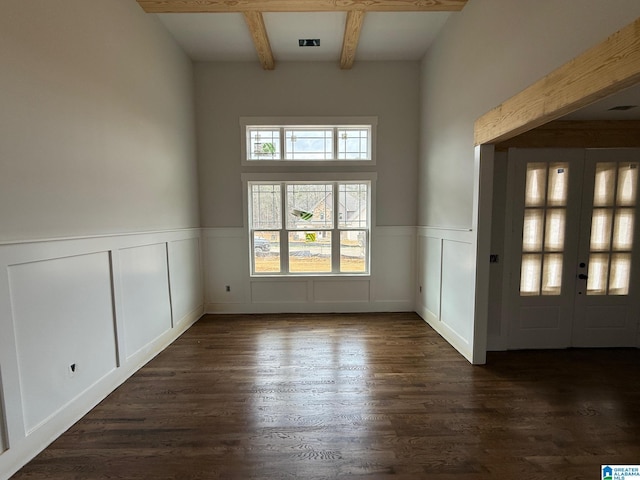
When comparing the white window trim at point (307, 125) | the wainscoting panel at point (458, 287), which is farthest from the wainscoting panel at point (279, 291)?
the wainscoting panel at point (458, 287)

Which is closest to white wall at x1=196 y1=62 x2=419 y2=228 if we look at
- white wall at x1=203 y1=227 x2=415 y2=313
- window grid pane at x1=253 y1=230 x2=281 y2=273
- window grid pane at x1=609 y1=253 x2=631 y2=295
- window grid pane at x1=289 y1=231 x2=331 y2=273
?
window grid pane at x1=253 y1=230 x2=281 y2=273

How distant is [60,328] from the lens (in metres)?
2.10

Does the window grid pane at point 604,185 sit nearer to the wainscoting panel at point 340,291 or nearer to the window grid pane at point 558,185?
the window grid pane at point 558,185

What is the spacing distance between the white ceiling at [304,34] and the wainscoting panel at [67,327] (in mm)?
2582

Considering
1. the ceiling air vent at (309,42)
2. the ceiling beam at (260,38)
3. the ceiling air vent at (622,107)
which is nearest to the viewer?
the ceiling air vent at (622,107)

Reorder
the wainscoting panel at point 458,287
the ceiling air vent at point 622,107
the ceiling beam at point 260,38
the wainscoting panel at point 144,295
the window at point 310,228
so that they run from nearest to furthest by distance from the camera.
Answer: the ceiling air vent at point 622,107 < the wainscoting panel at point 144,295 < the wainscoting panel at point 458,287 < the ceiling beam at point 260,38 < the window at point 310,228

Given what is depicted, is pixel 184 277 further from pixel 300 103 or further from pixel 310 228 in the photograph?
pixel 300 103

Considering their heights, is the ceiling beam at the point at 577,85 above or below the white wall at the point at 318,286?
above

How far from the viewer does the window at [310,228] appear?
4.65 meters

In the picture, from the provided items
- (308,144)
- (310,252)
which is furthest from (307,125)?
(310,252)

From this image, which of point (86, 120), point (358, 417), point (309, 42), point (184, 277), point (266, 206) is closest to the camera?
point (358, 417)

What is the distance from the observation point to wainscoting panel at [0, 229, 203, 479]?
69.6 inches

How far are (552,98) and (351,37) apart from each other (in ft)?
8.55

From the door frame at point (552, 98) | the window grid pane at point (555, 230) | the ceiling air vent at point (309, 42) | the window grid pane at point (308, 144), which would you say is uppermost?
the ceiling air vent at point (309, 42)
